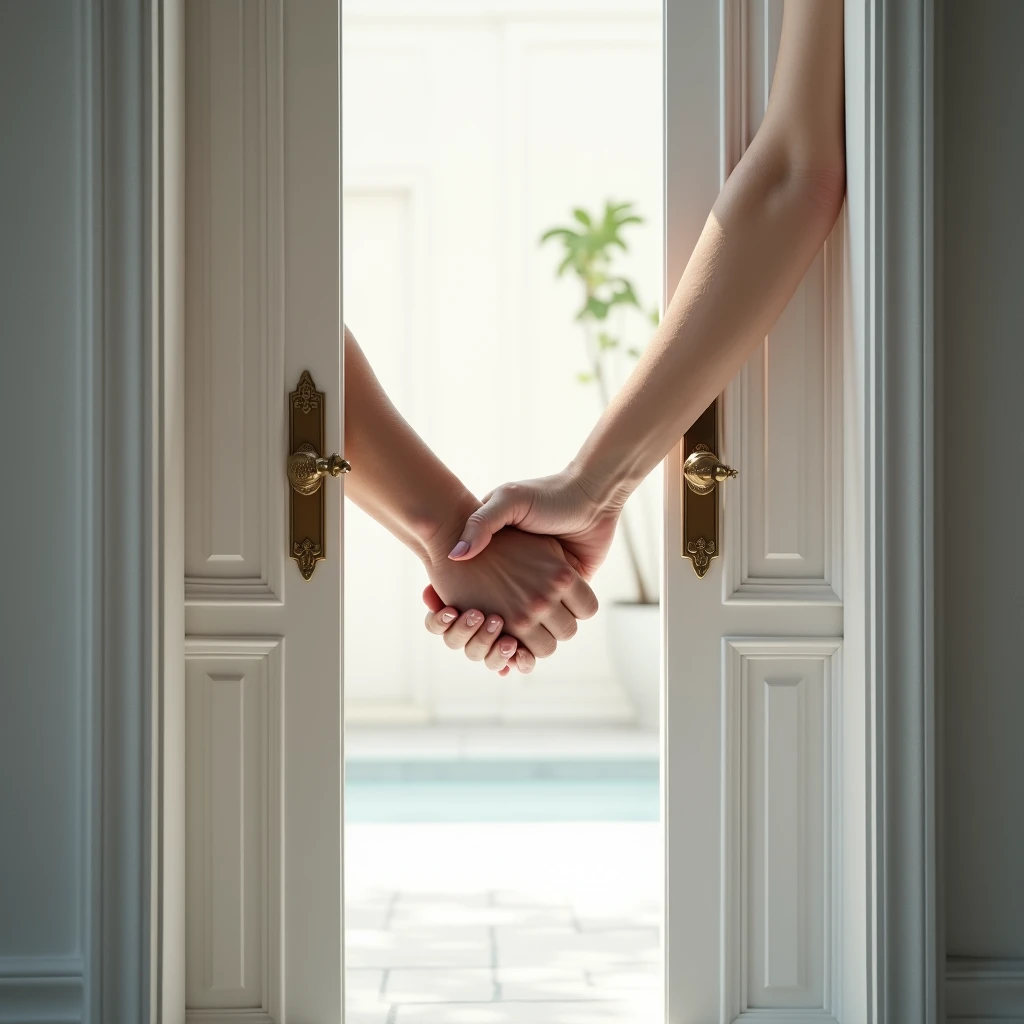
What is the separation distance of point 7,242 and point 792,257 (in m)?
1.14

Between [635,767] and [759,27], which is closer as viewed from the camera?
[759,27]

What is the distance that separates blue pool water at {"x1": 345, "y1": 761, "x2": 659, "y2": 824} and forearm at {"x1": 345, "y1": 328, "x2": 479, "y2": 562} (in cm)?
183

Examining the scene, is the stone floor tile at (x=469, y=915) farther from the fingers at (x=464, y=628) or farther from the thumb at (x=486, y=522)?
the thumb at (x=486, y=522)

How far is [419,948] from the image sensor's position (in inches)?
80.4

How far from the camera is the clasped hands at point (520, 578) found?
5.75ft

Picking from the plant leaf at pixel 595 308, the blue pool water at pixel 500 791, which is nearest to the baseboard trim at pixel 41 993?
the blue pool water at pixel 500 791

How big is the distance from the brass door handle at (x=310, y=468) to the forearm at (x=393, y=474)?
0.23 m

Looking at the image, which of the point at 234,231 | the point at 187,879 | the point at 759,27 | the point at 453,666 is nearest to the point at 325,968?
the point at 187,879

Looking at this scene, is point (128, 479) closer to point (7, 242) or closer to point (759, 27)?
point (7, 242)

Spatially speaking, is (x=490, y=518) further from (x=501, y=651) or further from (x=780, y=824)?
(x=780, y=824)

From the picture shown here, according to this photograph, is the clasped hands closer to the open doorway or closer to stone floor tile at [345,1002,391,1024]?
stone floor tile at [345,1002,391,1024]

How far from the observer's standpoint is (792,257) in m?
1.51

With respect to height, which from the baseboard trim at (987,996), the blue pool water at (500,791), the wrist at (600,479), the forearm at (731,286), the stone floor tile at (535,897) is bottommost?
the blue pool water at (500,791)

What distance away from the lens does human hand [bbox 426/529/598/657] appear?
1808 millimetres
